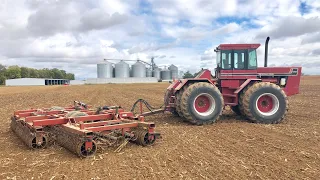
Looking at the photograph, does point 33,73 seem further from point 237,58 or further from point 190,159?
Result: point 190,159

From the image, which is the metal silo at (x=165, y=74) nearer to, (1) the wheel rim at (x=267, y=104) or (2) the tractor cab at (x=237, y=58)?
(2) the tractor cab at (x=237, y=58)

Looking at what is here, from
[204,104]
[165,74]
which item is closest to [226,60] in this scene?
[204,104]

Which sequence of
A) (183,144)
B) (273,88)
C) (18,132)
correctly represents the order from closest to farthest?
(183,144), (18,132), (273,88)

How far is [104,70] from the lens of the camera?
292 ft

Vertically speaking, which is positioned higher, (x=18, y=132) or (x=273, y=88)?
(x=273, y=88)

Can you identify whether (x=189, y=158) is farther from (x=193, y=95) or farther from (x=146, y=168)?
(x=193, y=95)

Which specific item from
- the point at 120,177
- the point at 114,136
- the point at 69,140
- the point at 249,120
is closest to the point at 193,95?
the point at 249,120

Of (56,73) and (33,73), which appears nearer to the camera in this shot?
(33,73)

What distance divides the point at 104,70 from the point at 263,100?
81849 millimetres

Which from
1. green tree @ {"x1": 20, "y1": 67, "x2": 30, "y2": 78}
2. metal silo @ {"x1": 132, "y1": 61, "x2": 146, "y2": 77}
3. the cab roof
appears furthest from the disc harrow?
green tree @ {"x1": 20, "y1": 67, "x2": 30, "y2": 78}

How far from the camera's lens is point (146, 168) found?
5.14m

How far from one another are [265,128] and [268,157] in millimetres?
3251

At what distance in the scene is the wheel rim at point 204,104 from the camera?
9629mm

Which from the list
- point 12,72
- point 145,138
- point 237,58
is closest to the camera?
point 145,138
